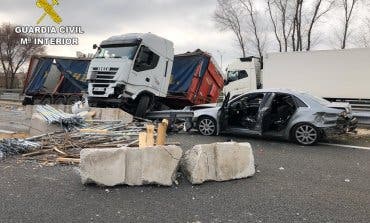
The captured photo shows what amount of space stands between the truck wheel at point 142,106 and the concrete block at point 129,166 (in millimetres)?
8274

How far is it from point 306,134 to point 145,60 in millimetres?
6426

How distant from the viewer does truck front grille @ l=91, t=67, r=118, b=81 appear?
1436cm

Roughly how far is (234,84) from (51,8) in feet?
33.3

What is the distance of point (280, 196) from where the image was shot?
20.3 feet

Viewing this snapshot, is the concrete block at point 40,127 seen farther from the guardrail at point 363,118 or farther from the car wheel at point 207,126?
the guardrail at point 363,118

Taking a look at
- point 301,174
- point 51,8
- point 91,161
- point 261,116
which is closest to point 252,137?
point 261,116

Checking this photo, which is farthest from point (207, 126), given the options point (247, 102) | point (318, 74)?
point (318, 74)

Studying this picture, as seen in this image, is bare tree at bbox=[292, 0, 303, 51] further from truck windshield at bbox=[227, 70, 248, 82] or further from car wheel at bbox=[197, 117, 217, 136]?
car wheel at bbox=[197, 117, 217, 136]

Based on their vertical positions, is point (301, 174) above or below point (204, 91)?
below

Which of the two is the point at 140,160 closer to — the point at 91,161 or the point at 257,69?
Result: the point at 91,161

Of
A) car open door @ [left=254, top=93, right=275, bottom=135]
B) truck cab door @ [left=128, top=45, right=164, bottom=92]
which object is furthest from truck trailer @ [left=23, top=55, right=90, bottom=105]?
car open door @ [left=254, top=93, right=275, bottom=135]

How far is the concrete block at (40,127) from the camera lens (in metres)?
11.8

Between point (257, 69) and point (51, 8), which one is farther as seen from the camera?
point (257, 69)

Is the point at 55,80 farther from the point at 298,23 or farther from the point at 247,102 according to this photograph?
the point at 298,23
